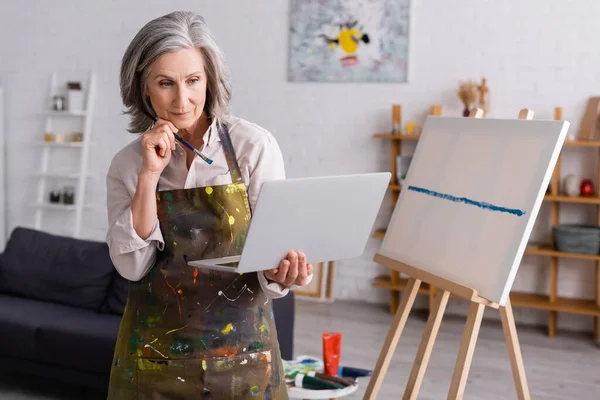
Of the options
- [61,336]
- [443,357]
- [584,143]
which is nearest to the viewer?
[61,336]

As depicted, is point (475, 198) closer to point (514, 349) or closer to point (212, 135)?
point (514, 349)

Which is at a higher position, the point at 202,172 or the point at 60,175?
the point at 60,175

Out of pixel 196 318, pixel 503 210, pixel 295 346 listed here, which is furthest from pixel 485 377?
pixel 196 318

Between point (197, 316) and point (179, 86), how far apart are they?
480mm

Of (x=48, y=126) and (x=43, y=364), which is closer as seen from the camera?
(x=43, y=364)

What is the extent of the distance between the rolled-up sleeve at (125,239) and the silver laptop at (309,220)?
0.12 m

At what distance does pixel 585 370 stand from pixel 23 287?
3.17 m

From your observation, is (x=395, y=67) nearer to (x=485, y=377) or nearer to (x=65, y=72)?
(x=485, y=377)

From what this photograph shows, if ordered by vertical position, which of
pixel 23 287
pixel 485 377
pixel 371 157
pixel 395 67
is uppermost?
pixel 395 67

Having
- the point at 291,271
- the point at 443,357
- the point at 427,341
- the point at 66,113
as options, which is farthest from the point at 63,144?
the point at 291,271

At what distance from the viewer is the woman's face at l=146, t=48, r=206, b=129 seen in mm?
1493

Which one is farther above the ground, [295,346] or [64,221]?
[64,221]

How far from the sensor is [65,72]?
6.39m

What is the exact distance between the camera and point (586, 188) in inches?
191
